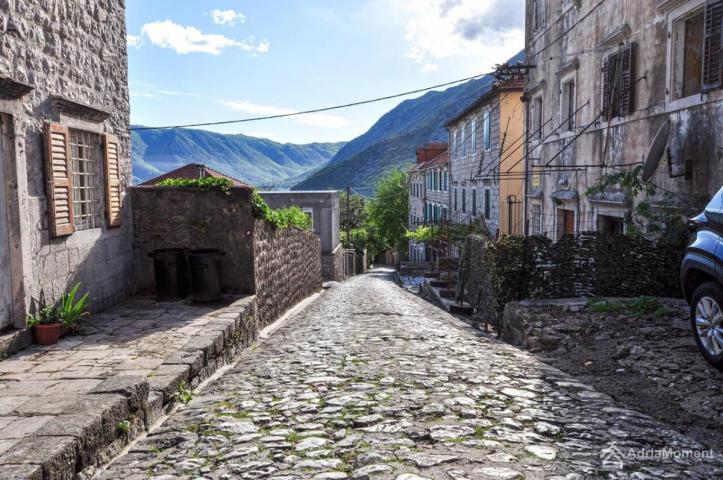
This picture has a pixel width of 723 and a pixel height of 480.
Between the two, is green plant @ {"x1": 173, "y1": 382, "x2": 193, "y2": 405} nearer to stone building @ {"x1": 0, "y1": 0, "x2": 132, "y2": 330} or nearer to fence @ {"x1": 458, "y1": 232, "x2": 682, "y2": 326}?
stone building @ {"x1": 0, "y1": 0, "x2": 132, "y2": 330}

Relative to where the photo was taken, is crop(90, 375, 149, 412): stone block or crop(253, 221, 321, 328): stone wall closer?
crop(90, 375, 149, 412): stone block

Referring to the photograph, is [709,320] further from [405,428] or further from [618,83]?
[618,83]

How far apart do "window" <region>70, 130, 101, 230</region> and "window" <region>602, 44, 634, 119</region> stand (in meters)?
9.54

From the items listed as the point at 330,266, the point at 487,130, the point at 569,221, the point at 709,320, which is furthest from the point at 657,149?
the point at 330,266

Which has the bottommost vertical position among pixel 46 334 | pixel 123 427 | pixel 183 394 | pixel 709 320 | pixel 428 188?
pixel 183 394

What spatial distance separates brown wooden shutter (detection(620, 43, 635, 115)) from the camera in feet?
33.6

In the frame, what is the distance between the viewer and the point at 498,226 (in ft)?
72.1

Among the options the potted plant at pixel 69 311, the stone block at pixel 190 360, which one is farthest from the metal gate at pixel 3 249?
the stone block at pixel 190 360

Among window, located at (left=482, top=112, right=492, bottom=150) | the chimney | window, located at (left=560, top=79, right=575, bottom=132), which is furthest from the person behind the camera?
the chimney

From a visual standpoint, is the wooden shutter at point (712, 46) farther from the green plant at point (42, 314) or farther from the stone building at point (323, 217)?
the stone building at point (323, 217)

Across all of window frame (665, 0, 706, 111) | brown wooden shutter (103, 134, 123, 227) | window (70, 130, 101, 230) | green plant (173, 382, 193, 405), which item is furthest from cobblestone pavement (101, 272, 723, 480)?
window frame (665, 0, 706, 111)

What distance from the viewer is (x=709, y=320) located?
505cm

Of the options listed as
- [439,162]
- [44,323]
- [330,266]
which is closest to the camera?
[44,323]

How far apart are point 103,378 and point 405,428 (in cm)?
283
